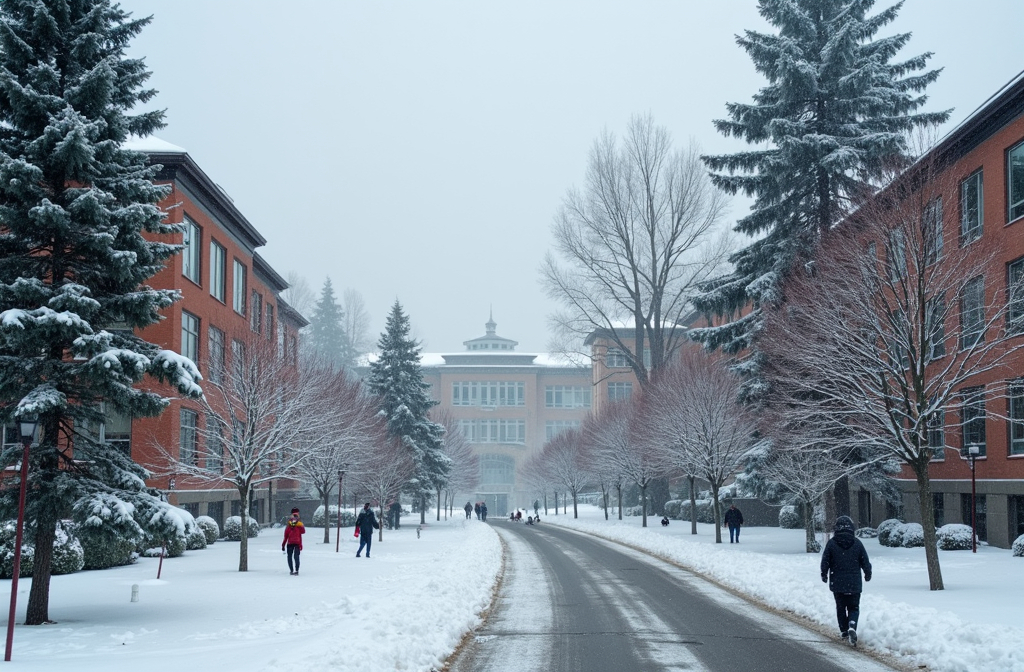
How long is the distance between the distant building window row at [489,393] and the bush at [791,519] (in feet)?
250

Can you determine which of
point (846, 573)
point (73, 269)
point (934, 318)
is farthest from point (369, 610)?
point (934, 318)

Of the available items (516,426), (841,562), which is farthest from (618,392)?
(841,562)

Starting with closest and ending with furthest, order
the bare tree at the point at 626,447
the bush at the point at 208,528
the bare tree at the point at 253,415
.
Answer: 1. the bare tree at the point at 253,415
2. the bush at the point at 208,528
3. the bare tree at the point at 626,447

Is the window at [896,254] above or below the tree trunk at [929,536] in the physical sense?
above

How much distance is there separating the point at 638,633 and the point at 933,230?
11149 millimetres

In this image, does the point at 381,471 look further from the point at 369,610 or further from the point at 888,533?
the point at 369,610

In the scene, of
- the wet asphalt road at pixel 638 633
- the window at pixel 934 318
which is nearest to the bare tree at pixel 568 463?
the window at pixel 934 318

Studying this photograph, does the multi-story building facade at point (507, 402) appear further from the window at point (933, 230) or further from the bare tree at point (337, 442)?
the window at point (933, 230)

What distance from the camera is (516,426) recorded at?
389 ft

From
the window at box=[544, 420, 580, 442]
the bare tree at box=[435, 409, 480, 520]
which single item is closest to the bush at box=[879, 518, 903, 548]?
the bare tree at box=[435, 409, 480, 520]

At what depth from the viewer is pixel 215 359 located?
3409 centimetres

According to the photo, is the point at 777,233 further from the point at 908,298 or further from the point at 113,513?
the point at 113,513

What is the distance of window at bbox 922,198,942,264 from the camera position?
767 inches

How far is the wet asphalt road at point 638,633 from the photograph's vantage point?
11.1 m
